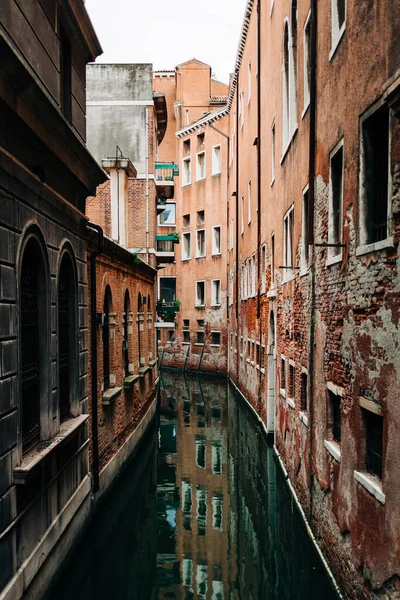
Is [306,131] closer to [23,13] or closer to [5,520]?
[23,13]

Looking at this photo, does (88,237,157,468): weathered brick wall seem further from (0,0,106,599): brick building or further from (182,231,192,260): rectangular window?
(182,231,192,260): rectangular window

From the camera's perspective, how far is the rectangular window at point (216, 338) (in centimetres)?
3064

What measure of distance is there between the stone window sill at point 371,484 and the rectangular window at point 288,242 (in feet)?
18.7

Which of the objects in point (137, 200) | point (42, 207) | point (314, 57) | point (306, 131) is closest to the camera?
point (42, 207)

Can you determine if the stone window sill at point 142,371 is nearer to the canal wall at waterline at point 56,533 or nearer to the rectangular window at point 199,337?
the canal wall at waterline at point 56,533

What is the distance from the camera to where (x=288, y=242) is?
12117 millimetres

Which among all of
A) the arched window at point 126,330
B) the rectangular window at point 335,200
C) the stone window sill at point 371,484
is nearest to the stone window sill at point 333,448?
the stone window sill at point 371,484

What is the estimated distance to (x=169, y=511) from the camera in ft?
32.9

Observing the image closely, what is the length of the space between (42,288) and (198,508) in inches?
197

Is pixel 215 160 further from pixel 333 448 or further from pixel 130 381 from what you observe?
pixel 333 448

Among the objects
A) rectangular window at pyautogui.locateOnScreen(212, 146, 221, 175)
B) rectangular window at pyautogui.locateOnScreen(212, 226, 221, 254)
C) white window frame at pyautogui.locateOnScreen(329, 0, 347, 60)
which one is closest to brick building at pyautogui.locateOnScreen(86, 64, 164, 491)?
white window frame at pyautogui.locateOnScreen(329, 0, 347, 60)

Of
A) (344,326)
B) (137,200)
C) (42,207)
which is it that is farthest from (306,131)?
(137,200)

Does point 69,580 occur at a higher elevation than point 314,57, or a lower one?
lower

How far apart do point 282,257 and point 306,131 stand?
3.79 metres
